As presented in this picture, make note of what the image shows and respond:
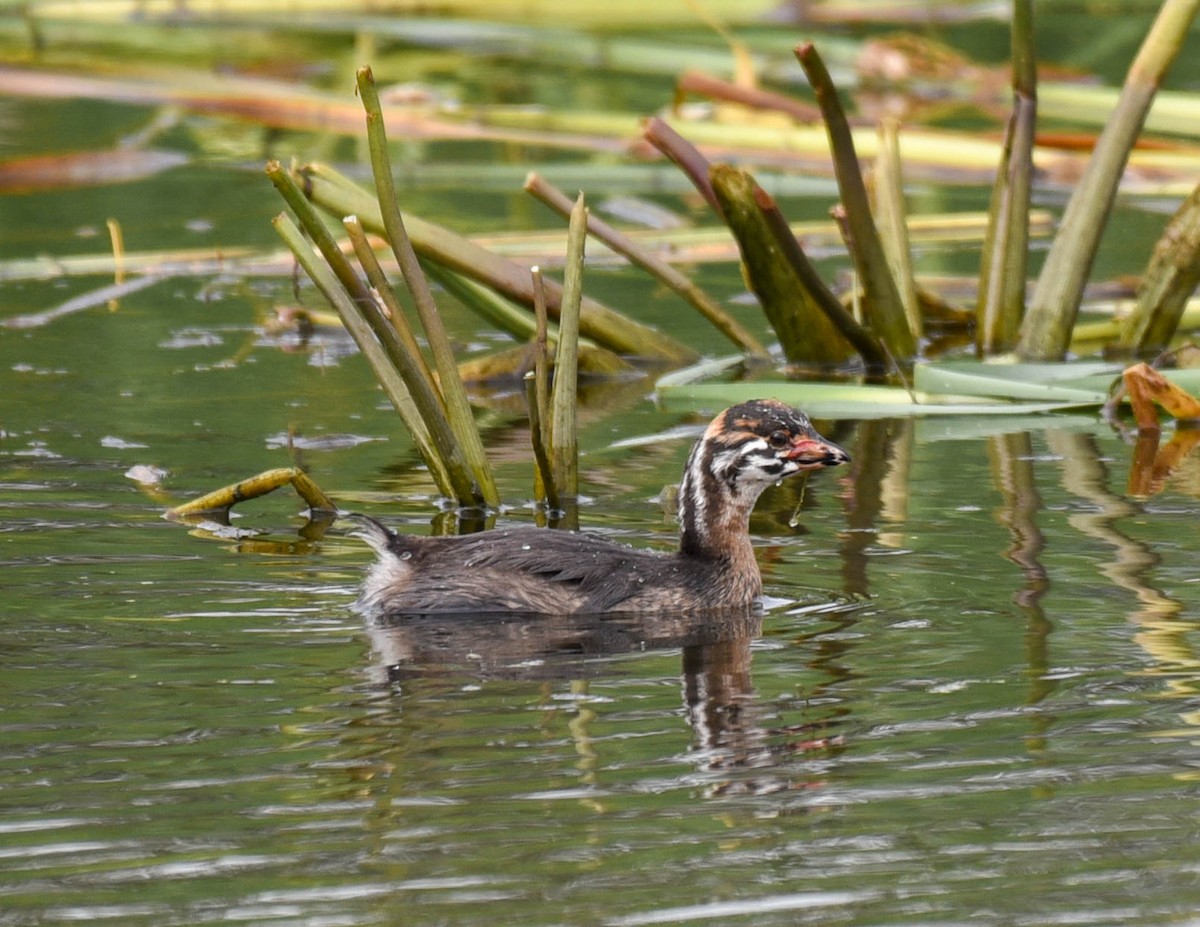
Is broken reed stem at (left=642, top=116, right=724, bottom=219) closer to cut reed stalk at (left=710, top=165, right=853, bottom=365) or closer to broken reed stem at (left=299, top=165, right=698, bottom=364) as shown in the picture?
cut reed stalk at (left=710, top=165, right=853, bottom=365)

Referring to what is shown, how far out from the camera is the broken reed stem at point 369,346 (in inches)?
266

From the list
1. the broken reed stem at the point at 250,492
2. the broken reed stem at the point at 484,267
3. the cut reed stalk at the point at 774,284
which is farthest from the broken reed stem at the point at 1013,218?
the broken reed stem at the point at 250,492

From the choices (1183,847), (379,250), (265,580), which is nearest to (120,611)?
(265,580)

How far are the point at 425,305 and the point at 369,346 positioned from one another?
0.24 meters

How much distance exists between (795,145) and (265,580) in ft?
23.6

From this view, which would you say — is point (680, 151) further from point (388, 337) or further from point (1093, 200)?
point (388, 337)

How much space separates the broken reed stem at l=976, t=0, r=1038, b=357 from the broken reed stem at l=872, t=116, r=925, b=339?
29 cm

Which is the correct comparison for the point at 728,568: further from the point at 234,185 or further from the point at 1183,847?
the point at 234,185

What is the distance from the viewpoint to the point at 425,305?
6805 millimetres

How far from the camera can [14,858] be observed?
3.91 metres

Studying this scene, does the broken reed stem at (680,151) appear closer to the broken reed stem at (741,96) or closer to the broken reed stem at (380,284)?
the broken reed stem at (380,284)

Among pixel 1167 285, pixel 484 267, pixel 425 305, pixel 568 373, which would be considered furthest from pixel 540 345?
pixel 1167 285

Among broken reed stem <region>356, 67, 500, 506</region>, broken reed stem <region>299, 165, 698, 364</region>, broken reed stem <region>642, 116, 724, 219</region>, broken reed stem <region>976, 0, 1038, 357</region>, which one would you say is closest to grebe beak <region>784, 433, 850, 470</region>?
broken reed stem <region>356, 67, 500, 506</region>

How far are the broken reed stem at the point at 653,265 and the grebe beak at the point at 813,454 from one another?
5.39ft
